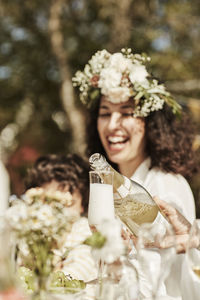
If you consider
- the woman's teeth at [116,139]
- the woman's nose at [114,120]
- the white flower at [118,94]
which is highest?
→ the white flower at [118,94]

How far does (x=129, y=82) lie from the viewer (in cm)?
271

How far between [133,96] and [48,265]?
1.79 m

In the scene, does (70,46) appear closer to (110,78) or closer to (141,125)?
(141,125)

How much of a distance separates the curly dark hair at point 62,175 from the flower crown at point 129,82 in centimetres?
58

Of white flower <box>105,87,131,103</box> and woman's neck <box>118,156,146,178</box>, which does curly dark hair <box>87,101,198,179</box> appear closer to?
woman's neck <box>118,156,146,178</box>

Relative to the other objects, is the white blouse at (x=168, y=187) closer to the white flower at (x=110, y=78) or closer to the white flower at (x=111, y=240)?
the white flower at (x=110, y=78)

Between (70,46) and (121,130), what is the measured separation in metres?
8.19

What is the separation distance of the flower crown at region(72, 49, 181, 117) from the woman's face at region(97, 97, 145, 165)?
69mm

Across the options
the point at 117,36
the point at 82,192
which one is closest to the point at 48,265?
the point at 82,192

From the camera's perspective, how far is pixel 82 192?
2896 mm

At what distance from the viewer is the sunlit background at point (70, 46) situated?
9445 mm

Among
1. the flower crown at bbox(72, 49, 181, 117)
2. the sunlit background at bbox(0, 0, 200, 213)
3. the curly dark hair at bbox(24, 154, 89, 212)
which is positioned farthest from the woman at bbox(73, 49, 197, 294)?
the sunlit background at bbox(0, 0, 200, 213)

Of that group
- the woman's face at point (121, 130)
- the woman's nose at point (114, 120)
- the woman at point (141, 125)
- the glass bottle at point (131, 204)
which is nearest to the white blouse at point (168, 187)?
the woman at point (141, 125)

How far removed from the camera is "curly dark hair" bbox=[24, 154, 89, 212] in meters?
2.86
